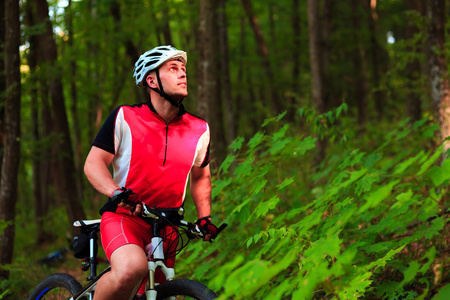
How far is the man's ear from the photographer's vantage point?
3.57m

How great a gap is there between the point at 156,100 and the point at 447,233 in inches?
121

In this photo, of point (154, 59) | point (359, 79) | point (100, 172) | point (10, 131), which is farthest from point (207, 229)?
point (359, 79)

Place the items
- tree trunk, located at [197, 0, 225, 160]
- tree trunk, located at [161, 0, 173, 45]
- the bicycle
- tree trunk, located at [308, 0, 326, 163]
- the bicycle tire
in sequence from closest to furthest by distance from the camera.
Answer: the bicycle < the bicycle tire < tree trunk, located at [197, 0, 225, 160] < tree trunk, located at [308, 0, 326, 163] < tree trunk, located at [161, 0, 173, 45]

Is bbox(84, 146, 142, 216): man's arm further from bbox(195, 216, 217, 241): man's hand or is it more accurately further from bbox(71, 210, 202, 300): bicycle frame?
bbox(195, 216, 217, 241): man's hand

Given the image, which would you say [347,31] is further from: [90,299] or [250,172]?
[90,299]

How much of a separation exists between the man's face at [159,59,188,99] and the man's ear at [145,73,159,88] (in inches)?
2.6

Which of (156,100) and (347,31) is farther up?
(347,31)

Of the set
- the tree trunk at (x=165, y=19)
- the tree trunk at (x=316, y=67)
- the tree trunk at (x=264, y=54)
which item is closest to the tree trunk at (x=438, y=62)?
the tree trunk at (x=316, y=67)

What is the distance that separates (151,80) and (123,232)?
3.87 ft

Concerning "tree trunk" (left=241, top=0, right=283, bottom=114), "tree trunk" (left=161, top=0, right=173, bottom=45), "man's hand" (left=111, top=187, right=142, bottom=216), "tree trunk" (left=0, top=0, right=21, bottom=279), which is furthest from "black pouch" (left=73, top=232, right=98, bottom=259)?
"tree trunk" (left=241, top=0, right=283, bottom=114)

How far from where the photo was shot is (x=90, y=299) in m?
3.48

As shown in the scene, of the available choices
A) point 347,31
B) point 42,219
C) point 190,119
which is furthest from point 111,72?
point 190,119

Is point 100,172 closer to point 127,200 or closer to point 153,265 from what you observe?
point 127,200

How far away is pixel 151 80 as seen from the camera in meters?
3.61
